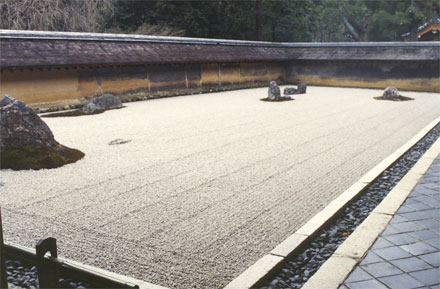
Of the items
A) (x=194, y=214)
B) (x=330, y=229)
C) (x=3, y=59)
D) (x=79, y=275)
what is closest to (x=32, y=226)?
(x=194, y=214)

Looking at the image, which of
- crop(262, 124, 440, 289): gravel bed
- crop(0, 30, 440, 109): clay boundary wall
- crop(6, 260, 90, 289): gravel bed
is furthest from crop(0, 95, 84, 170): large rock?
crop(0, 30, 440, 109): clay boundary wall

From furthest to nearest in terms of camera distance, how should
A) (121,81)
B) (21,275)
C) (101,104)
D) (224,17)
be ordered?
1. (224,17)
2. (121,81)
3. (101,104)
4. (21,275)

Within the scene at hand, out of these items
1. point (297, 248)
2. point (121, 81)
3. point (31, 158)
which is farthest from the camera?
point (121, 81)

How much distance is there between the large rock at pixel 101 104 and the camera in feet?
41.0

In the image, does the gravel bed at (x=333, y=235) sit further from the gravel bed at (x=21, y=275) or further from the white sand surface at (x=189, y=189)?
the gravel bed at (x=21, y=275)

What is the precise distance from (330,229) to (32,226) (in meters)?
2.94

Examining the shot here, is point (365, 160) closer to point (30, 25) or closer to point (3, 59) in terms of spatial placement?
point (3, 59)

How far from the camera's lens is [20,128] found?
6289mm

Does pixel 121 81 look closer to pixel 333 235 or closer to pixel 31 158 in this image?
pixel 31 158

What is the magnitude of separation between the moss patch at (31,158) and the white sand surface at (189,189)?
0.21 meters

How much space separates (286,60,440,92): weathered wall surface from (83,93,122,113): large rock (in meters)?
13.2

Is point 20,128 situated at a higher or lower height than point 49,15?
lower

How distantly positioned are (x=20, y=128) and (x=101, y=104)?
6.77m

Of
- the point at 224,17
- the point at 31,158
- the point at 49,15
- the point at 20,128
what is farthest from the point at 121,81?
the point at 224,17
